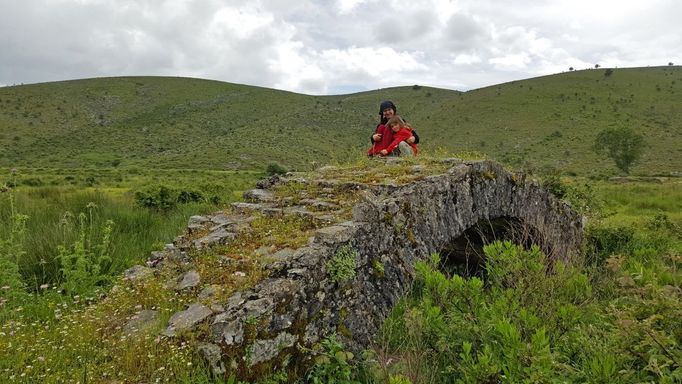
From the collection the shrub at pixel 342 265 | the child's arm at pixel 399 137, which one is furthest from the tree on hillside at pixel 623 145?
the shrub at pixel 342 265

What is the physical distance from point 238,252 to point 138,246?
2567 mm

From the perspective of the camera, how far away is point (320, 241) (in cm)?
467

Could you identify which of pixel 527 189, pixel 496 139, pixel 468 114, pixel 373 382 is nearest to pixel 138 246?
pixel 373 382

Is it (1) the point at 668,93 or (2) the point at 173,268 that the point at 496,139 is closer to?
(1) the point at 668,93

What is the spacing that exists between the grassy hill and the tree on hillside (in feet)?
5.29

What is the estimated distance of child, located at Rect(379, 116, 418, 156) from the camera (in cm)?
946

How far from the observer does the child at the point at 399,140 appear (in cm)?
946

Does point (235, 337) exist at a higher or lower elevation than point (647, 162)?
higher

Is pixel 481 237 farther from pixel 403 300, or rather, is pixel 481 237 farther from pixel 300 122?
pixel 300 122

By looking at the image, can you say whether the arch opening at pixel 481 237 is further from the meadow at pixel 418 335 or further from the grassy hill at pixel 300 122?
the grassy hill at pixel 300 122

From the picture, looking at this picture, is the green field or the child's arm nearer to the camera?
the green field

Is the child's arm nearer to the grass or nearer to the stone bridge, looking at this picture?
the stone bridge

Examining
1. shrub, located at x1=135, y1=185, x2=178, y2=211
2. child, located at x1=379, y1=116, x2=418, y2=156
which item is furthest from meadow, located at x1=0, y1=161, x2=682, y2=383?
child, located at x1=379, y1=116, x2=418, y2=156

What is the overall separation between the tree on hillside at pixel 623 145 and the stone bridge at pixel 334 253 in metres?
45.3
